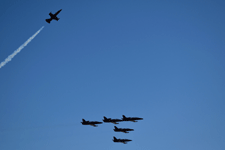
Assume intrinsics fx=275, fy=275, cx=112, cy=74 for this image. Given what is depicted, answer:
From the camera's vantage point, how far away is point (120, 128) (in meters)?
184

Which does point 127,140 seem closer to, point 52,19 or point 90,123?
point 90,123

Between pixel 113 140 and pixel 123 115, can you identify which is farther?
pixel 113 140

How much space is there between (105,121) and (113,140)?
20.4 meters

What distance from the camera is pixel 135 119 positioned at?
562 ft

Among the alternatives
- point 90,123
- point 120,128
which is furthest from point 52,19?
point 120,128

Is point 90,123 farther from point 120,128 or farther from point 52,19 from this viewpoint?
point 52,19

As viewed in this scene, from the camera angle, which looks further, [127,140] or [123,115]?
[127,140]

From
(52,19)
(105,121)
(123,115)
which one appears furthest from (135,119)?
(52,19)

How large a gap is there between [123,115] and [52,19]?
72.4 m

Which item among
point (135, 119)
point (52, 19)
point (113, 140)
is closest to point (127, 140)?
point (113, 140)

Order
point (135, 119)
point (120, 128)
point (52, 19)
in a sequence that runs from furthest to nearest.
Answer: point (120, 128) → point (135, 119) → point (52, 19)

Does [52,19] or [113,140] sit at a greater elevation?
[52,19]

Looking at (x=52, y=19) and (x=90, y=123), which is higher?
(x=52, y=19)

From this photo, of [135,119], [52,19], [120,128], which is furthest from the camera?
[120,128]
